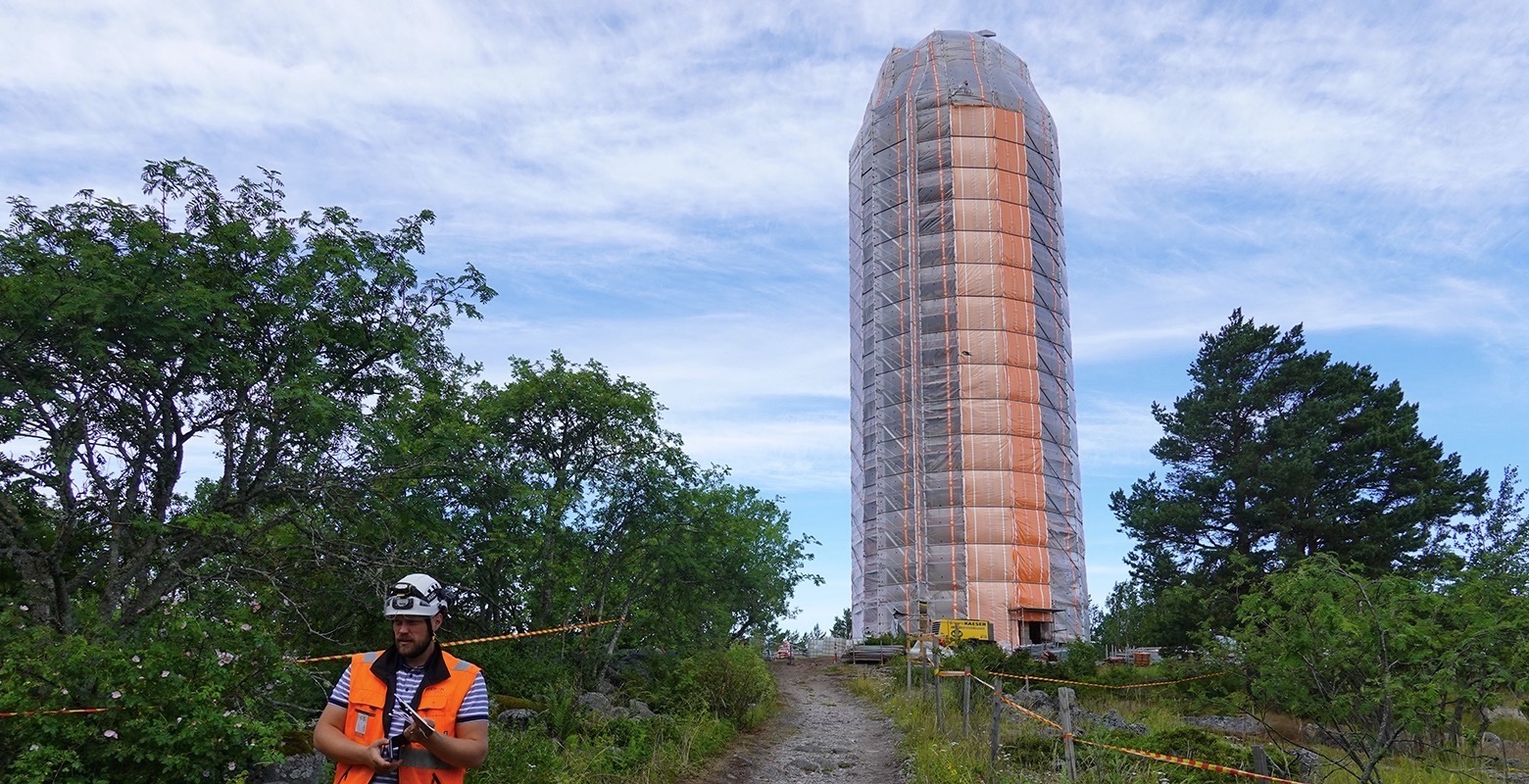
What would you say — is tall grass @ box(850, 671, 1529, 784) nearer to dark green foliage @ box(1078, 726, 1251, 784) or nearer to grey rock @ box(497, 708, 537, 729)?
dark green foliage @ box(1078, 726, 1251, 784)

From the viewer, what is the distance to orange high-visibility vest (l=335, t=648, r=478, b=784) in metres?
3.85

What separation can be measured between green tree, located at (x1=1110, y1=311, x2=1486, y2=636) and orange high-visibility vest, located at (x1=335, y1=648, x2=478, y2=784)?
988 inches

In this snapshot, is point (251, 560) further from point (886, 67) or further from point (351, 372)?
point (886, 67)

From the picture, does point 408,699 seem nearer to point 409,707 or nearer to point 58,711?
point 409,707

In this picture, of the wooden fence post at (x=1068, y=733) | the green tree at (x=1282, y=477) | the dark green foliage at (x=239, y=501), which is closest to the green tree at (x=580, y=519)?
the dark green foliage at (x=239, y=501)

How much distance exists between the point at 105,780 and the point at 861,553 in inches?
1677

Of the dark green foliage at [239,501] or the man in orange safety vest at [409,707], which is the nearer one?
the man in orange safety vest at [409,707]

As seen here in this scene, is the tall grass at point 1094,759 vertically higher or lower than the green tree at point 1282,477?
lower

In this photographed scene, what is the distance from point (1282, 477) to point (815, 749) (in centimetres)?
1798

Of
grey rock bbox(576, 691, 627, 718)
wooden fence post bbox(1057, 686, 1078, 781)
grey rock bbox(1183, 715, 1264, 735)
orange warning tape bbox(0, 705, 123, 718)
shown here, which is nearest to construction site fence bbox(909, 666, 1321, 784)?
wooden fence post bbox(1057, 686, 1078, 781)

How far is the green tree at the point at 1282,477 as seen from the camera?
26.7 metres

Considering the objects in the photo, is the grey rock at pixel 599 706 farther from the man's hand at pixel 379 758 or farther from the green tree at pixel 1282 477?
the green tree at pixel 1282 477

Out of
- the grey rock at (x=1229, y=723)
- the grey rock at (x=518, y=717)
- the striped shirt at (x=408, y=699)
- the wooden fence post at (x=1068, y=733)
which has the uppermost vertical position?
the striped shirt at (x=408, y=699)

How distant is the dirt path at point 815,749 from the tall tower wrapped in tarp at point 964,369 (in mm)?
21252
